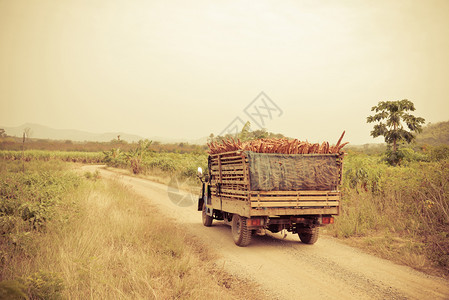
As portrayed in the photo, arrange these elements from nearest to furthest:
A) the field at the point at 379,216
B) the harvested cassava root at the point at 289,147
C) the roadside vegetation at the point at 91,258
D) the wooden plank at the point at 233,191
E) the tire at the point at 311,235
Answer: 1. the roadside vegetation at the point at 91,258
2. the field at the point at 379,216
3. the wooden plank at the point at 233,191
4. the harvested cassava root at the point at 289,147
5. the tire at the point at 311,235

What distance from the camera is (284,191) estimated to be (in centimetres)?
720

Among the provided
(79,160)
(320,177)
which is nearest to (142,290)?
(320,177)

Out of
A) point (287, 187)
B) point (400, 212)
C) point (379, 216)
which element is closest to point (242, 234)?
point (287, 187)

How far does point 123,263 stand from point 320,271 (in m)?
3.78

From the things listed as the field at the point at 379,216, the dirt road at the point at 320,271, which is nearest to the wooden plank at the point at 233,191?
the dirt road at the point at 320,271

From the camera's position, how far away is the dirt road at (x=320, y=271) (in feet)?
16.2

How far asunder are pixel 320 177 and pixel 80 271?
5.50 meters

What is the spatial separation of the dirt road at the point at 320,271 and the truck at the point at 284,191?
0.55 m

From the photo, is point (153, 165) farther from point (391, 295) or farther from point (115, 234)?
point (391, 295)

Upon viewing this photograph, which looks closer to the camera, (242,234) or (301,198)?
(301,198)

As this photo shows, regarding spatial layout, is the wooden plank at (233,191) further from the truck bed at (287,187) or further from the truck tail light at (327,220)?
the truck tail light at (327,220)

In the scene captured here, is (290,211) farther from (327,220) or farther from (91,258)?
Result: (91,258)

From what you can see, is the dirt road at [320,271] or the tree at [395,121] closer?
the dirt road at [320,271]

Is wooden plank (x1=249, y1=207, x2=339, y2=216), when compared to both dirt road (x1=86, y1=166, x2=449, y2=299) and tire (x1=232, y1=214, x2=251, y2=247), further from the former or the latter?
dirt road (x1=86, y1=166, x2=449, y2=299)
